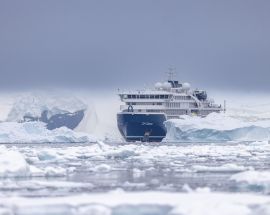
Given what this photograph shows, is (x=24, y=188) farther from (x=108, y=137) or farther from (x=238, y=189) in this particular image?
(x=108, y=137)

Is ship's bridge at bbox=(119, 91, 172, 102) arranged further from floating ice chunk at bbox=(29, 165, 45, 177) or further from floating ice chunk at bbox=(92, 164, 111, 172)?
floating ice chunk at bbox=(29, 165, 45, 177)

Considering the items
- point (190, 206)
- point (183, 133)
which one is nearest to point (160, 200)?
point (190, 206)

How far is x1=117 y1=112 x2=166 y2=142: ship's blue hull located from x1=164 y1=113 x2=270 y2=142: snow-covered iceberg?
15.2ft

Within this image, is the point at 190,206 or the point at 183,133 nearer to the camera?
the point at 190,206

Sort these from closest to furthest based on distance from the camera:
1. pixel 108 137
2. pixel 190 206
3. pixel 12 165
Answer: pixel 190 206, pixel 12 165, pixel 108 137

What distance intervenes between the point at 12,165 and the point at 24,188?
2671mm

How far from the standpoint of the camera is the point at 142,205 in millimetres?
12562

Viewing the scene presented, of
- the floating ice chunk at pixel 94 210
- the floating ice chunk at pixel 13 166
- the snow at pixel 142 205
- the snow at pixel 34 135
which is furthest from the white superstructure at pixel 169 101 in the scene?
the floating ice chunk at pixel 94 210

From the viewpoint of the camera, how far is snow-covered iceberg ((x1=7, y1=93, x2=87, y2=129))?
6824 centimetres

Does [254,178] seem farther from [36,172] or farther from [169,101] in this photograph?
[169,101]

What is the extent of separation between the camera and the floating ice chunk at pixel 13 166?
61.8 feet

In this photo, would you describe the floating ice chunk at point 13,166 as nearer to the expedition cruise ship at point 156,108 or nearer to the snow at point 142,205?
the snow at point 142,205

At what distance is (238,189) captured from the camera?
52.7ft

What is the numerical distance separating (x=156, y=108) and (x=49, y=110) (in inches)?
559
